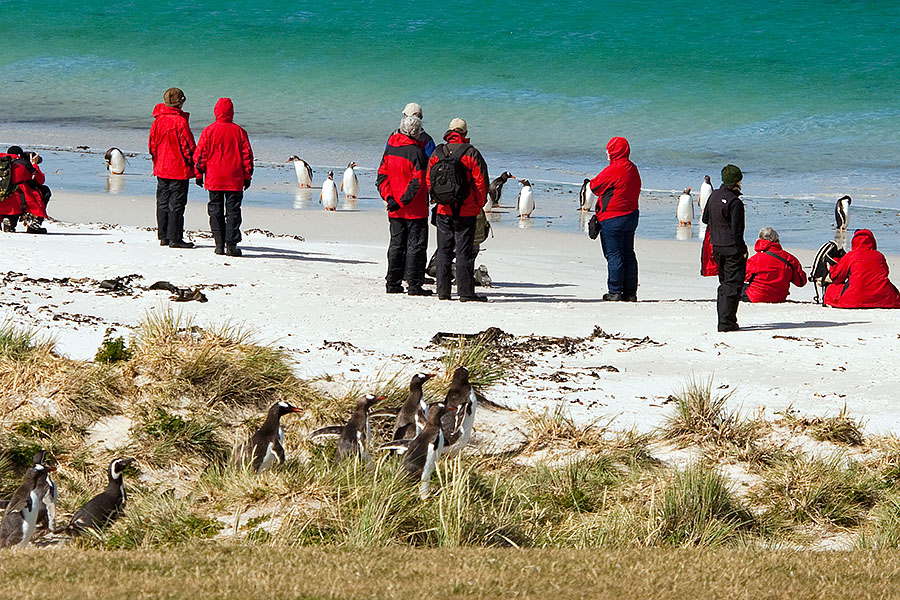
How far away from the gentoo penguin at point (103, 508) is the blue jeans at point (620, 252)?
599 cm

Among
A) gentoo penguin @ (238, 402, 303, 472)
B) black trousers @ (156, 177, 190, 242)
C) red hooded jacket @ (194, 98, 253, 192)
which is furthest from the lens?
black trousers @ (156, 177, 190, 242)

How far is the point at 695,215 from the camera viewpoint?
20828 millimetres

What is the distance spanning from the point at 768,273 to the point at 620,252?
146 centimetres

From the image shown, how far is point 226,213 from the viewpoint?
11.8m

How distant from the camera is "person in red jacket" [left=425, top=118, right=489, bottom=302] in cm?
967

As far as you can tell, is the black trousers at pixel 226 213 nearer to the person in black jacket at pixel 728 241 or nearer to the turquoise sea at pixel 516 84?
the person in black jacket at pixel 728 241

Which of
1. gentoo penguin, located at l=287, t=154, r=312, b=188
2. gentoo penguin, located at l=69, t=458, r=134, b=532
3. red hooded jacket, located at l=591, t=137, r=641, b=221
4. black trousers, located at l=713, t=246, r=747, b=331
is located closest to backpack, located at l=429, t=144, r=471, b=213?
red hooded jacket, located at l=591, t=137, r=641, b=221

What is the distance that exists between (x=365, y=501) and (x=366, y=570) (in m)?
1.01

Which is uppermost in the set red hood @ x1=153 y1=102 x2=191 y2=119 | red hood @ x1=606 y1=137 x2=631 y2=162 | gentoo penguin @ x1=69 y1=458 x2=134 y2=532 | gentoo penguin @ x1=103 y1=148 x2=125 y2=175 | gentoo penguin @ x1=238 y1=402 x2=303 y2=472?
red hood @ x1=153 y1=102 x2=191 y2=119

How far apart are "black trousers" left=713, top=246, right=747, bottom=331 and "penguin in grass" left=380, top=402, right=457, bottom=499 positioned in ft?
12.1

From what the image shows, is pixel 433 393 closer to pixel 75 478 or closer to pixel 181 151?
pixel 75 478

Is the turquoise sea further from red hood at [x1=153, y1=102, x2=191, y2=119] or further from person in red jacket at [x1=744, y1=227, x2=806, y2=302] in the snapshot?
red hood at [x1=153, y1=102, x2=191, y2=119]

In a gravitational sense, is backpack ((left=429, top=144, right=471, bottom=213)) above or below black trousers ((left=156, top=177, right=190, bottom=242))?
above

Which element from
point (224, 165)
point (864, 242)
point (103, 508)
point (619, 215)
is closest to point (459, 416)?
point (103, 508)
